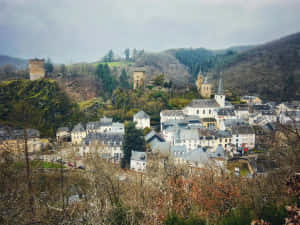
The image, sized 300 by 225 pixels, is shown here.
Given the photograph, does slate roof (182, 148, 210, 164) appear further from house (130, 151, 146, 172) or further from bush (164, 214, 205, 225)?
bush (164, 214, 205, 225)

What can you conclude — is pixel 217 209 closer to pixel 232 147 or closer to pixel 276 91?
pixel 232 147

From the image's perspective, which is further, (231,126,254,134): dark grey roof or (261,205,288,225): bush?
(231,126,254,134): dark grey roof

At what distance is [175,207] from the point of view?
681cm

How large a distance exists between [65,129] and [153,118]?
16101 mm

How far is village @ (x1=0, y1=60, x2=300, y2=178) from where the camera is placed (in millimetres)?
23325

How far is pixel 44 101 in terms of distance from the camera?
1625 inches

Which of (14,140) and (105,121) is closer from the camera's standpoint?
(14,140)

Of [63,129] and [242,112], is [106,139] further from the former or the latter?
[242,112]

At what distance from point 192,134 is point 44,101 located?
3087 centimetres

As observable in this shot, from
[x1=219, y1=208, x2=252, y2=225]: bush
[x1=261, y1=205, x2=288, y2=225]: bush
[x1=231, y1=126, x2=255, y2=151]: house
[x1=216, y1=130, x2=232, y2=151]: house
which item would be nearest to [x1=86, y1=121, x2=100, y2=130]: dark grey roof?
[x1=216, y1=130, x2=232, y2=151]: house

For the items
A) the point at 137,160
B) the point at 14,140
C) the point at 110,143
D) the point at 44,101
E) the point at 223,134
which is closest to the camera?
the point at 14,140

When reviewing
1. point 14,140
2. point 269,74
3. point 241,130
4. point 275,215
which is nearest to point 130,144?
point 14,140

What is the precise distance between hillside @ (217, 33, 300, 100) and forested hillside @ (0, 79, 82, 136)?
42887mm

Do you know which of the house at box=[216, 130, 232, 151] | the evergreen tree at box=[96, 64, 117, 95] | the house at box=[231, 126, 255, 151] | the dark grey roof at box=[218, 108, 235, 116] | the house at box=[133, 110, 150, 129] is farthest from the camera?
the evergreen tree at box=[96, 64, 117, 95]
